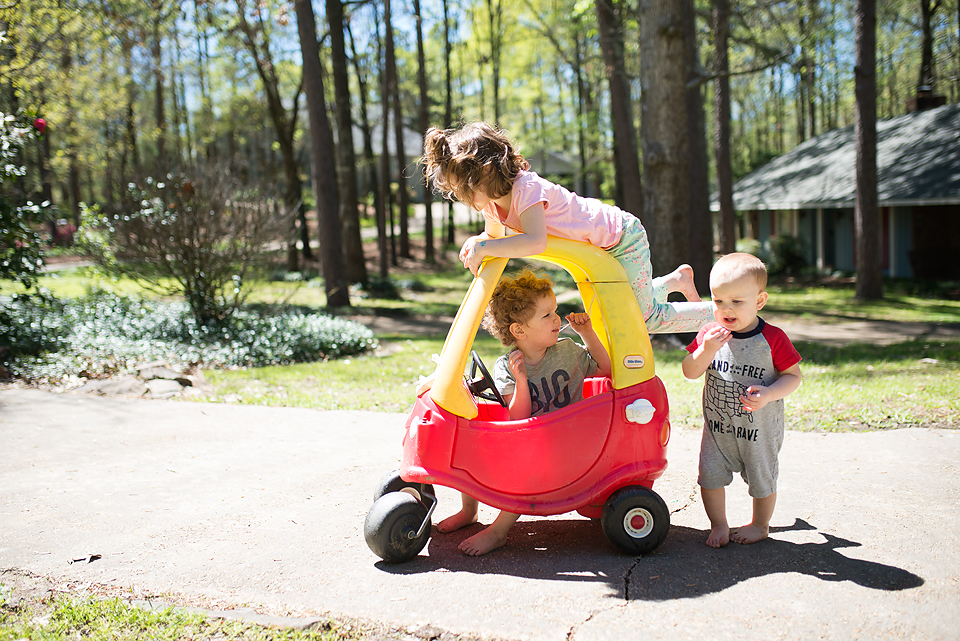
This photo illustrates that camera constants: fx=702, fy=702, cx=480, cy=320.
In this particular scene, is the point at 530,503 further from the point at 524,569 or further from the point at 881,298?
the point at 881,298

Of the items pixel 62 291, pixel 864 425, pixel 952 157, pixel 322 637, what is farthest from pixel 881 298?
pixel 62 291

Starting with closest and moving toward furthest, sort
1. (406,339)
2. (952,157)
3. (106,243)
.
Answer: (106,243)
(406,339)
(952,157)

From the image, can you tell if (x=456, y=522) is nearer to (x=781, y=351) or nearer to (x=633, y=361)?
(x=633, y=361)

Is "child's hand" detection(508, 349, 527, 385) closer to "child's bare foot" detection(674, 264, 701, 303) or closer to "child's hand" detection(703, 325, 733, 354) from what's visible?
"child's hand" detection(703, 325, 733, 354)

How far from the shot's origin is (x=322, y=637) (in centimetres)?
245

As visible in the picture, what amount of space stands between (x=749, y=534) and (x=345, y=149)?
14.1 m

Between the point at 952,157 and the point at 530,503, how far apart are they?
62.6 ft

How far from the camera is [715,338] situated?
299cm

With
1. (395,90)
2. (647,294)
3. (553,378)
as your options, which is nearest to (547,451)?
(553,378)

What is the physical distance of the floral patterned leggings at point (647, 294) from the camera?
3434 mm

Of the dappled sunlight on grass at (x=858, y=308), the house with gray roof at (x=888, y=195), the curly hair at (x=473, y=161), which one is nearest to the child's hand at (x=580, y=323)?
the curly hair at (x=473, y=161)

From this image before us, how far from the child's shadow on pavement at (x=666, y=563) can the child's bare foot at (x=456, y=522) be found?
2.3 inches

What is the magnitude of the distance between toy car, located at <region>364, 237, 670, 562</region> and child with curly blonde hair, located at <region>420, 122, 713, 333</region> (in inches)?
6.1

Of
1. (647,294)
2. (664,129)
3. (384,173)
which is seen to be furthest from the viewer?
(384,173)
